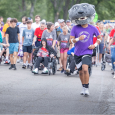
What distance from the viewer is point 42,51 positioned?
13.2 meters

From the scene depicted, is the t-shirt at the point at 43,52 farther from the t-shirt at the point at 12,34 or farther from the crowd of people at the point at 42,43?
the t-shirt at the point at 12,34

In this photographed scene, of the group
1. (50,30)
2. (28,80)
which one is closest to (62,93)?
(28,80)

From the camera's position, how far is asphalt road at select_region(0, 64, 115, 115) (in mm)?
6605

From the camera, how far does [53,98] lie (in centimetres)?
796

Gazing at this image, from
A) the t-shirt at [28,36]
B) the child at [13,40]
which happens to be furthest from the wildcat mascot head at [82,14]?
the t-shirt at [28,36]

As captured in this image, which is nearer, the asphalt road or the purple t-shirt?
the asphalt road

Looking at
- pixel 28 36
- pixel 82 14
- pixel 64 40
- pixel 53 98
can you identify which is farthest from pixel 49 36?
pixel 53 98

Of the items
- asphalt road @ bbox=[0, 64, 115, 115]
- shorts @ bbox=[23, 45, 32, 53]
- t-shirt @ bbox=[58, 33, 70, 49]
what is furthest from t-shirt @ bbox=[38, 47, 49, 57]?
asphalt road @ bbox=[0, 64, 115, 115]

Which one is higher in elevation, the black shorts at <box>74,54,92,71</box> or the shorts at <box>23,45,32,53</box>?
the black shorts at <box>74,54,92,71</box>

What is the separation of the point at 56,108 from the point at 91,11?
9.22ft

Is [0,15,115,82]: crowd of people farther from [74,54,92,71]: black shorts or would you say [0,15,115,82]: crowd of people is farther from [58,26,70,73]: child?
[74,54,92,71]: black shorts

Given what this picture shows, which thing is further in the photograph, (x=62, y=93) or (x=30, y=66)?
(x=30, y=66)

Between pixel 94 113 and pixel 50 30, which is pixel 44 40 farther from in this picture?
pixel 94 113

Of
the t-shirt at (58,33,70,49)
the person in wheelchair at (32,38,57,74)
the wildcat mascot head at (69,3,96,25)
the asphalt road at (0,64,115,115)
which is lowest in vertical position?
the asphalt road at (0,64,115,115)
